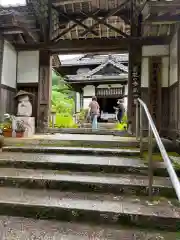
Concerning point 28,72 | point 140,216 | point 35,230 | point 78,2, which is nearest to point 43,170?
point 35,230

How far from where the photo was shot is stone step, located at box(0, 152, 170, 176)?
3.13m

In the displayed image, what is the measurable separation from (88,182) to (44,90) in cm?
480

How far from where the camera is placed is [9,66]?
6707mm

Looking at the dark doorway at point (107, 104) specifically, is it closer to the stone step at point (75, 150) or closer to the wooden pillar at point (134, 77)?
the wooden pillar at point (134, 77)

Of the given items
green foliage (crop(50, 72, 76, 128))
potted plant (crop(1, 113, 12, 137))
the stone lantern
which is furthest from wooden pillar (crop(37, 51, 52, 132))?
green foliage (crop(50, 72, 76, 128))

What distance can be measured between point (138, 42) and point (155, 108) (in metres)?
2.12

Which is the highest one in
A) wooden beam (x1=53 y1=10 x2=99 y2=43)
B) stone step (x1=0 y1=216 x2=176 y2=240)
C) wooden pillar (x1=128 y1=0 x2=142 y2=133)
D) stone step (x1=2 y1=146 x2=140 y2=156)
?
wooden beam (x1=53 y1=10 x2=99 y2=43)

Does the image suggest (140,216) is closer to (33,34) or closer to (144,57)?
(144,57)

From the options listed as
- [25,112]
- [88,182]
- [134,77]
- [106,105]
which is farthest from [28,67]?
[106,105]

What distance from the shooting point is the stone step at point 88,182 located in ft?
8.74

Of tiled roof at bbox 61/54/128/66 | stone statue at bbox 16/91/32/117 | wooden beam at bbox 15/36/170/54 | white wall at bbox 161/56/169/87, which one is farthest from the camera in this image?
tiled roof at bbox 61/54/128/66

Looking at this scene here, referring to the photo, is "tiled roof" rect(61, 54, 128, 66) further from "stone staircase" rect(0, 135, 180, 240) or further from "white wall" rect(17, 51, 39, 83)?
"stone staircase" rect(0, 135, 180, 240)

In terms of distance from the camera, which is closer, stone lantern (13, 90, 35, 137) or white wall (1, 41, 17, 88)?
stone lantern (13, 90, 35, 137)

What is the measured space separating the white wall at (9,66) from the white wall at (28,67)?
0.63 feet
